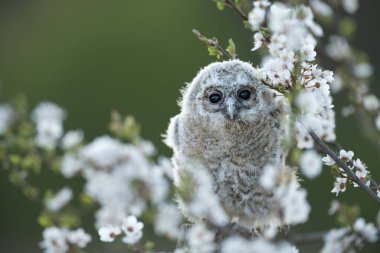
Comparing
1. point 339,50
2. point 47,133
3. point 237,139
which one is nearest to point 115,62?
point 47,133

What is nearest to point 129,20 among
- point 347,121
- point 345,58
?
point 347,121

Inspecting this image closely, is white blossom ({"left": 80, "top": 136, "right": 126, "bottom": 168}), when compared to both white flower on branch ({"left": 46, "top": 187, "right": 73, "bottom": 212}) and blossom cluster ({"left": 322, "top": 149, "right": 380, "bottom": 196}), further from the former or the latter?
blossom cluster ({"left": 322, "top": 149, "right": 380, "bottom": 196})

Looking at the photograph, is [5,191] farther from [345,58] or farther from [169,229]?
[345,58]

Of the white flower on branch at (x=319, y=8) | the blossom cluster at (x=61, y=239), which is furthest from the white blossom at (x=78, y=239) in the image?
the white flower on branch at (x=319, y=8)

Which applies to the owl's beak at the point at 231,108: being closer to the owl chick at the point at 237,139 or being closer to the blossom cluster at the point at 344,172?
the owl chick at the point at 237,139

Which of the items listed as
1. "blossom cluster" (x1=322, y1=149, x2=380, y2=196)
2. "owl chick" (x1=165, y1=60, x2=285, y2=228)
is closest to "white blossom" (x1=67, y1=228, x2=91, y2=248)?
"owl chick" (x1=165, y1=60, x2=285, y2=228)

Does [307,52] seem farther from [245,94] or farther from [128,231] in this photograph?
[245,94]
